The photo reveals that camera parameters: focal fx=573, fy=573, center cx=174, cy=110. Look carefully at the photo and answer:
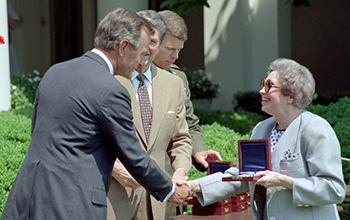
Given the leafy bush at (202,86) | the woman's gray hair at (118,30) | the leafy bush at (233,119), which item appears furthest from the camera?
the leafy bush at (202,86)

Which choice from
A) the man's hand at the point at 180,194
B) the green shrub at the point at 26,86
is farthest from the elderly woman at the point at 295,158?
the green shrub at the point at 26,86

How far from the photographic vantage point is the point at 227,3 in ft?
38.0

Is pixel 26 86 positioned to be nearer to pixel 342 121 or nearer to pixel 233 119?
pixel 233 119

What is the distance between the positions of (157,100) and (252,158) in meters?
0.88

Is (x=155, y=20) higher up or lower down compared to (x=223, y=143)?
higher up

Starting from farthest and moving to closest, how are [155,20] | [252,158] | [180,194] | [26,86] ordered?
[26,86] → [155,20] → [180,194] → [252,158]

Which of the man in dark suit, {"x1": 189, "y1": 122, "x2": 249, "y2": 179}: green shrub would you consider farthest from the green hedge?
the man in dark suit

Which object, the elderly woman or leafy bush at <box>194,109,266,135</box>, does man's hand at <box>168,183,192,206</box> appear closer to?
the elderly woman

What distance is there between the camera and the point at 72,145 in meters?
2.98

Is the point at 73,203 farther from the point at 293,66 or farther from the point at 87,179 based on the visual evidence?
the point at 293,66

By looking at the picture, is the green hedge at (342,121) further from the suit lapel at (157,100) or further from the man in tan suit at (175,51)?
the suit lapel at (157,100)

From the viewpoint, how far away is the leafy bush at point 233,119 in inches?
392

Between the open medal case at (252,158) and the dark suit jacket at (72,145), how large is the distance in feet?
2.46

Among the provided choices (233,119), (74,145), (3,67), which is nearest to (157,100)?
(74,145)
